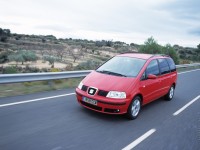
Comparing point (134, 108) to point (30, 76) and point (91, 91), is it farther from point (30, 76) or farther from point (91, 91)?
point (30, 76)

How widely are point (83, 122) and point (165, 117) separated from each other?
2.60m

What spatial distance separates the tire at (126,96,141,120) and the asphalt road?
0.13m

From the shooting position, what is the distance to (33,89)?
9.69 meters

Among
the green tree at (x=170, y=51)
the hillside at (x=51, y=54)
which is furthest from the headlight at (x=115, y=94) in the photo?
the green tree at (x=170, y=51)

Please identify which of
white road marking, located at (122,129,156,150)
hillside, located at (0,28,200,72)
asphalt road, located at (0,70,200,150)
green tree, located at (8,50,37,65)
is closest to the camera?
asphalt road, located at (0,70,200,150)

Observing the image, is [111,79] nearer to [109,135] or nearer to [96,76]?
[96,76]

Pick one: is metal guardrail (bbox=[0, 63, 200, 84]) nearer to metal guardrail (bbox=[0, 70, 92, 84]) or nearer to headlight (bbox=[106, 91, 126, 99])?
metal guardrail (bbox=[0, 70, 92, 84])

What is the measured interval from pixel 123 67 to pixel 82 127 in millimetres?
2464

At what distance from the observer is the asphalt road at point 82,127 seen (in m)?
4.90

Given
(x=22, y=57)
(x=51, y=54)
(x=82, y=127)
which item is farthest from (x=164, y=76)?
(x=51, y=54)

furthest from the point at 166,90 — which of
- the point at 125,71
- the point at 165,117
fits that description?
the point at 125,71

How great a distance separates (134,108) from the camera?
268 inches

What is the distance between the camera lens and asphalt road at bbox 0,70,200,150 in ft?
16.1

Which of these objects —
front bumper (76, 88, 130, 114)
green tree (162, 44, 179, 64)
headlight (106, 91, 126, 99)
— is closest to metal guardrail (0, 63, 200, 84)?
front bumper (76, 88, 130, 114)
